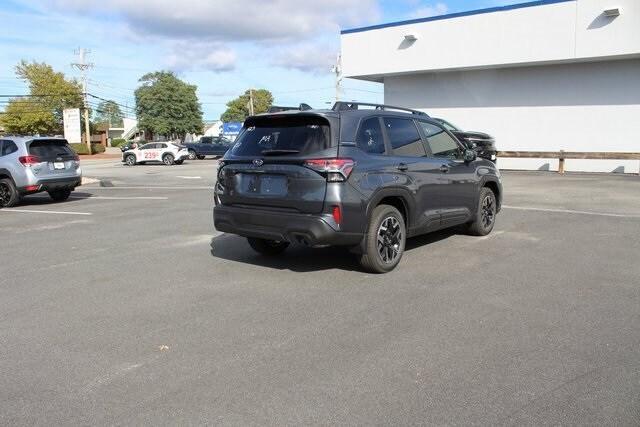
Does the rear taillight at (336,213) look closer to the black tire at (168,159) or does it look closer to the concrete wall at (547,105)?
the concrete wall at (547,105)

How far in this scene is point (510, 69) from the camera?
23641mm

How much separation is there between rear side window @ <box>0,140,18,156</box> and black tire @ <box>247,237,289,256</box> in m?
9.30

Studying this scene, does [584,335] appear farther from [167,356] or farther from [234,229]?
[234,229]

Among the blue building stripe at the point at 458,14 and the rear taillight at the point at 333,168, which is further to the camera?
the blue building stripe at the point at 458,14

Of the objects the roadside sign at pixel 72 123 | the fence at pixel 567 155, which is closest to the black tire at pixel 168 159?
the roadside sign at pixel 72 123

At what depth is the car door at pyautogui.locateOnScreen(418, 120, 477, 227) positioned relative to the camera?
24.4ft

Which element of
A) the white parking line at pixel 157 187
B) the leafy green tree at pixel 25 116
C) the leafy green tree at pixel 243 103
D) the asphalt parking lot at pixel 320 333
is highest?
the leafy green tree at pixel 243 103

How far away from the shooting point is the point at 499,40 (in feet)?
73.8

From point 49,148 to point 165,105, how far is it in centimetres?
6708

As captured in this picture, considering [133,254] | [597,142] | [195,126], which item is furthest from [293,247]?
[195,126]

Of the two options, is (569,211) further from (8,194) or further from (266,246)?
(8,194)

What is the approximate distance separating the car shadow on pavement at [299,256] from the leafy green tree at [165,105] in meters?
73.3

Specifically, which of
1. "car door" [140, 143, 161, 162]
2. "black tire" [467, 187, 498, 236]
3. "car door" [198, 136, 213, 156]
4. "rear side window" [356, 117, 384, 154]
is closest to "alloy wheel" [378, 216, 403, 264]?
"rear side window" [356, 117, 384, 154]

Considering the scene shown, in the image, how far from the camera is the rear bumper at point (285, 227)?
587 cm
